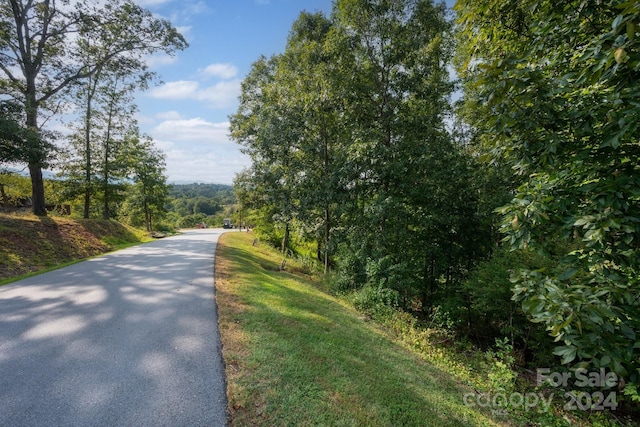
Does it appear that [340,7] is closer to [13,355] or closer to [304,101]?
[304,101]

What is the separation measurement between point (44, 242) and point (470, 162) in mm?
14466

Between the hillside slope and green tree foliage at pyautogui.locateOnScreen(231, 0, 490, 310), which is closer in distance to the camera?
the hillside slope

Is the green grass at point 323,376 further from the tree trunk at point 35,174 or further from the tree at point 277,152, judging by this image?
the tree trunk at point 35,174

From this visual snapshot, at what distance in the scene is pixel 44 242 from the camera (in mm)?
9008

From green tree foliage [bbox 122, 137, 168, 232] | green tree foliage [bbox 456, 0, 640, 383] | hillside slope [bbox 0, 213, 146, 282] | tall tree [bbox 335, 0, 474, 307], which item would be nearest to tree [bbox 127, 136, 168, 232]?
green tree foliage [bbox 122, 137, 168, 232]

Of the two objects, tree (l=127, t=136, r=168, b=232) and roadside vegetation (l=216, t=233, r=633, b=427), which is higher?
tree (l=127, t=136, r=168, b=232)

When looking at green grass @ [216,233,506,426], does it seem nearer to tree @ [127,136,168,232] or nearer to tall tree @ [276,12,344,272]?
tall tree @ [276,12,344,272]

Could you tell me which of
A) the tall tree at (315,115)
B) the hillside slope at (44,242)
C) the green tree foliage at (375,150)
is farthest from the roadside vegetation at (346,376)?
the hillside slope at (44,242)

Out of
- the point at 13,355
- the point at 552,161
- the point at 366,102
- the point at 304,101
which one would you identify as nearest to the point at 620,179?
the point at 552,161

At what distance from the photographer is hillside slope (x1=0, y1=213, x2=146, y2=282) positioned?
738 centimetres

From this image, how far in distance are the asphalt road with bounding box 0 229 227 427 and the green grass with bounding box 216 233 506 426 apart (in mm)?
304

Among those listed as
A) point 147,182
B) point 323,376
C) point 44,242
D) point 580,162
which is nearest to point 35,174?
point 44,242

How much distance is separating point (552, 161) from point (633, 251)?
82 centimetres

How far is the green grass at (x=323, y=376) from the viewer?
2576 mm
